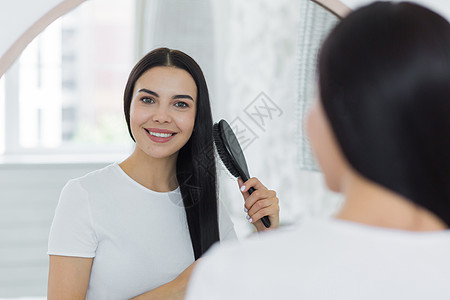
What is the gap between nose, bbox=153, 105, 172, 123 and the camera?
2.60ft

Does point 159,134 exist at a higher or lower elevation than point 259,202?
higher

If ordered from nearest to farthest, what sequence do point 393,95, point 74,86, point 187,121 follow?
point 393,95, point 187,121, point 74,86

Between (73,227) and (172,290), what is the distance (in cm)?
17

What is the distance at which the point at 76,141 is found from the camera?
2.53m

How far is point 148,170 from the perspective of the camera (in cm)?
84

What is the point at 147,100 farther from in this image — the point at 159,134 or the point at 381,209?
the point at 381,209

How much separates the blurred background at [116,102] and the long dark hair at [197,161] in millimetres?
596

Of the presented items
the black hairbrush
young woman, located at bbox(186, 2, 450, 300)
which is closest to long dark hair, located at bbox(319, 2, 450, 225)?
young woman, located at bbox(186, 2, 450, 300)

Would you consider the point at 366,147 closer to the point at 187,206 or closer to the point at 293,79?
the point at 187,206

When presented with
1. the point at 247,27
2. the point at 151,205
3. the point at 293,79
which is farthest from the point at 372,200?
the point at 247,27

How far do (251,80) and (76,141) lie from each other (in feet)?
3.33

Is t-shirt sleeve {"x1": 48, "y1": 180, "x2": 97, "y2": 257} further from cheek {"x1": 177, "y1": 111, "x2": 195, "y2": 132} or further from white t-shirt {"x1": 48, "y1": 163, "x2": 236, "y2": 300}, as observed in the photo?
cheek {"x1": 177, "y1": 111, "x2": 195, "y2": 132}

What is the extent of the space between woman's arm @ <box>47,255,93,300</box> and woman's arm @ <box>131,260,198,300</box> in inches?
3.5

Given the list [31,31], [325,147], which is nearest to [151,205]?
[31,31]
